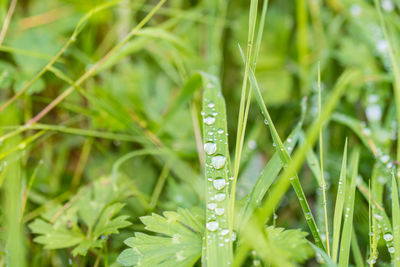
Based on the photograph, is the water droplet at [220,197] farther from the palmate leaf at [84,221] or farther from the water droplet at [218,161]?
the palmate leaf at [84,221]

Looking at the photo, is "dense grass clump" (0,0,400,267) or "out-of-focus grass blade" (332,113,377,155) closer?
"dense grass clump" (0,0,400,267)

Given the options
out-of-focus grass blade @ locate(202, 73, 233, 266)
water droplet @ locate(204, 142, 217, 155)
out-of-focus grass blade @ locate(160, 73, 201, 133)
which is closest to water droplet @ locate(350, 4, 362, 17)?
out-of-focus grass blade @ locate(160, 73, 201, 133)

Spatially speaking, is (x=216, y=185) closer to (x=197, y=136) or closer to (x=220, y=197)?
(x=220, y=197)

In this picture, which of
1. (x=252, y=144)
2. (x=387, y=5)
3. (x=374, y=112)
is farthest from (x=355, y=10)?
(x=252, y=144)

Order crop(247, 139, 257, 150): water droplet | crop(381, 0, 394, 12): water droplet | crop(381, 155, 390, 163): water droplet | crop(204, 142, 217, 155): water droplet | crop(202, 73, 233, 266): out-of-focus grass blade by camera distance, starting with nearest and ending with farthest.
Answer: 1. crop(202, 73, 233, 266): out-of-focus grass blade
2. crop(204, 142, 217, 155): water droplet
3. crop(381, 155, 390, 163): water droplet
4. crop(247, 139, 257, 150): water droplet
5. crop(381, 0, 394, 12): water droplet

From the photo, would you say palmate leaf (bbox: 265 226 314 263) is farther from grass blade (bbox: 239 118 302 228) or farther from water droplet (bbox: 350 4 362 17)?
water droplet (bbox: 350 4 362 17)

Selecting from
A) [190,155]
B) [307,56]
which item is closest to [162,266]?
[190,155]

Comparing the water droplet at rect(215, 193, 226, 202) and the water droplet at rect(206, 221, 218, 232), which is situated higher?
the water droplet at rect(215, 193, 226, 202)
